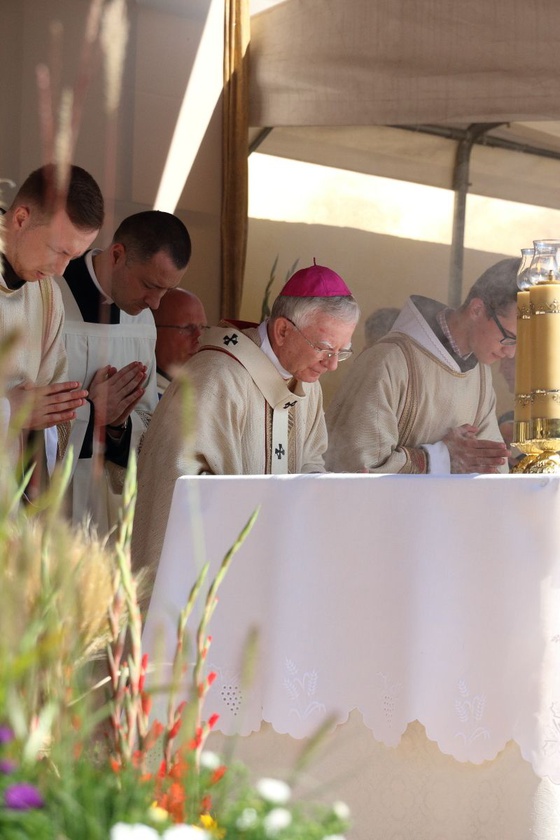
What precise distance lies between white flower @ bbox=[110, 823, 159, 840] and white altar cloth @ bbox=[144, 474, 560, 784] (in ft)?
4.73

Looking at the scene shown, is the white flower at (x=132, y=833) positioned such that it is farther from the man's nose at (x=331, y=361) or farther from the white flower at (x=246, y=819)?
the man's nose at (x=331, y=361)

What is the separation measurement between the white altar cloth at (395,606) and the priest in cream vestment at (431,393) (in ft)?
5.40

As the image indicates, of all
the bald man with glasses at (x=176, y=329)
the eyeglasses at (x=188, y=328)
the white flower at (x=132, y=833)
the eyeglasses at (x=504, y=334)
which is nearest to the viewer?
the white flower at (x=132, y=833)

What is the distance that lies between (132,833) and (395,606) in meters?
1.70

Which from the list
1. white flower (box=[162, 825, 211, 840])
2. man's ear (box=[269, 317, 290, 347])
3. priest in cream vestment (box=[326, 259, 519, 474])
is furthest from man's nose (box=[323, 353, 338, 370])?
white flower (box=[162, 825, 211, 840])

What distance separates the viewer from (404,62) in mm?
5461

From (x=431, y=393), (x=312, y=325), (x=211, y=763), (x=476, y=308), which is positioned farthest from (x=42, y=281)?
(x=211, y=763)

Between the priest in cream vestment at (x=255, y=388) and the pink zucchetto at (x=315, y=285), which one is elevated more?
the pink zucchetto at (x=315, y=285)

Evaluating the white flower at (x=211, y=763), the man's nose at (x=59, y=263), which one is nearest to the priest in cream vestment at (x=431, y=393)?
the man's nose at (x=59, y=263)

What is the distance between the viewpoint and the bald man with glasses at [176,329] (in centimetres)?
501

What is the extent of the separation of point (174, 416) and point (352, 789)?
4.57 ft

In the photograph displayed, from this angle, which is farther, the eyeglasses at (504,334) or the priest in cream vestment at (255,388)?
the eyeglasses at (504,334)

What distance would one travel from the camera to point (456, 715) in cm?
228

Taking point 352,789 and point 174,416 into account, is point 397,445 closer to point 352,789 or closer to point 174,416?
point 174,416
